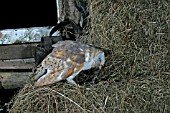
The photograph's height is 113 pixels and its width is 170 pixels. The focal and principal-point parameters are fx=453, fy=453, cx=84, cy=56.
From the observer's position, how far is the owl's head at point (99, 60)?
7.11ft

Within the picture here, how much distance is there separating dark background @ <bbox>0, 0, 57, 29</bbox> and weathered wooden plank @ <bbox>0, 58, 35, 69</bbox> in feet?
4.19

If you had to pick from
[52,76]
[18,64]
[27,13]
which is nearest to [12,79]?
[18,64]

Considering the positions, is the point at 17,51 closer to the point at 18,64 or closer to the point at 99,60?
the point at 18,64

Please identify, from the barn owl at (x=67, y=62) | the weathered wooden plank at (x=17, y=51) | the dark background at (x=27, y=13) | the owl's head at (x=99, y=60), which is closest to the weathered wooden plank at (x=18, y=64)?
the weathered wooden plank at (x=17, y=51)

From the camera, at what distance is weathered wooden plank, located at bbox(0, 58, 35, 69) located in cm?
273

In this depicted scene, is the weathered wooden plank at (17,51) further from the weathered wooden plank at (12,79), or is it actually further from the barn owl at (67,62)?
the barn owl at (67,62)

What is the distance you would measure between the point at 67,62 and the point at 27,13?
238 cm

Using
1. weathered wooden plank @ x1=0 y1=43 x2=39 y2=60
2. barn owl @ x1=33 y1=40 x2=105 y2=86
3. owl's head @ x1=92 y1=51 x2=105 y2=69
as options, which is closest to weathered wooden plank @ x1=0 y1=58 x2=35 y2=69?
weathered wooden plank @ x1=0 y1=43 x2=39 y2=60

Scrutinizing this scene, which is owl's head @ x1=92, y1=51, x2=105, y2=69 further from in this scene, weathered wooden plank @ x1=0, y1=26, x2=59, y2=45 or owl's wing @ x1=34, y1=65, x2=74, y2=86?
weathered wooden plank @ x1=0, y1=26, x2=59, y2=45

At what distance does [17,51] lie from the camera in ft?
9.03

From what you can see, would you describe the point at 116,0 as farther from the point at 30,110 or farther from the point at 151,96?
the point at 30,110

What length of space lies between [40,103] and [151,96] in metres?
0.52

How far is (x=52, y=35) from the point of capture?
8.66ft

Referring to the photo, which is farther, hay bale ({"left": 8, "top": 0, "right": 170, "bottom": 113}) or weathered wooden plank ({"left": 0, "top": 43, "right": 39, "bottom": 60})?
weathered wooden plank ({"left": 0, "top": 43, "right": 39, "bottom": 60})
